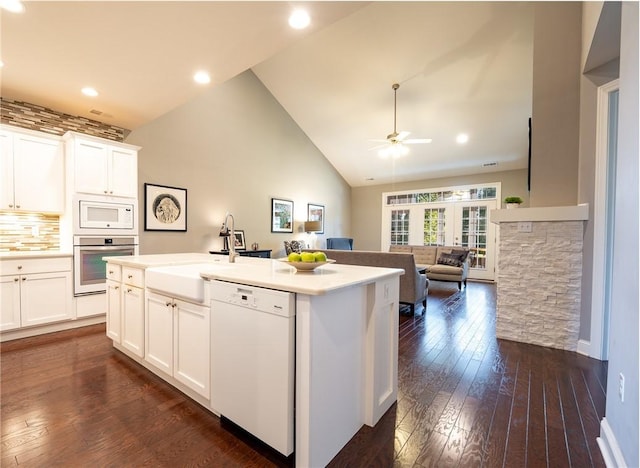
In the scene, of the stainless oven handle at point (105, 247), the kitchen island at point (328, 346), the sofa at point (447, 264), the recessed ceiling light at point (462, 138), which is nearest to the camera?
the kitchen island at point (328, 346)

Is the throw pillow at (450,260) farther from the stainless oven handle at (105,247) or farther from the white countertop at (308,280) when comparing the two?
the stainless oven handle at (105,247)

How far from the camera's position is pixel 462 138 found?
6191 mm

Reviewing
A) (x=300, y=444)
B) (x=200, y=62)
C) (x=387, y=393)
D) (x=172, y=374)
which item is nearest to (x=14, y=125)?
(x=200, y=62)

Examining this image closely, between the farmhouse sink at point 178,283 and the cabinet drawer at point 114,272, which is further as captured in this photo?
Result: the cabinet drawer at point 114,272

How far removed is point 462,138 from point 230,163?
16.4 ft

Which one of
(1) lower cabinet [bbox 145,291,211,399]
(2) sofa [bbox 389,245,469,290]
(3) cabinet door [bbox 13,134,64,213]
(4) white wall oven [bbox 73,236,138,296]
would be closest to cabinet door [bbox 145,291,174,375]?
(1) lower cabinet [bbox 145,291,211,399]

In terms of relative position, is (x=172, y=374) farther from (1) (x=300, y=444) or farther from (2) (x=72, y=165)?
(2) (x=72, y=165)

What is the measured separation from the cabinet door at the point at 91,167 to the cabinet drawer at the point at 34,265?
2.72 feet

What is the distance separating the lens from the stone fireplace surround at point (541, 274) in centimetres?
274

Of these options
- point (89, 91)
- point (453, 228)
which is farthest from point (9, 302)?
point (453, 228)

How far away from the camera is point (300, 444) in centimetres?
129

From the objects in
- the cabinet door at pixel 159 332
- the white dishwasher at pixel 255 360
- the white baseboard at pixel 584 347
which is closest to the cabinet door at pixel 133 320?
the cabinet door at pixel 159 332

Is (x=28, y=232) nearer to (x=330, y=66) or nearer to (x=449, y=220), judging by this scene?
(x=330, y=66)

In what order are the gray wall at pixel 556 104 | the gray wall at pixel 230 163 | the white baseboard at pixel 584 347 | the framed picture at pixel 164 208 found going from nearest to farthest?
the white baseboard at pixel 584 347, the gray wall at pixel 556 104, the framed picture at pixel 164 208, the gray wall at pixel 230 163
